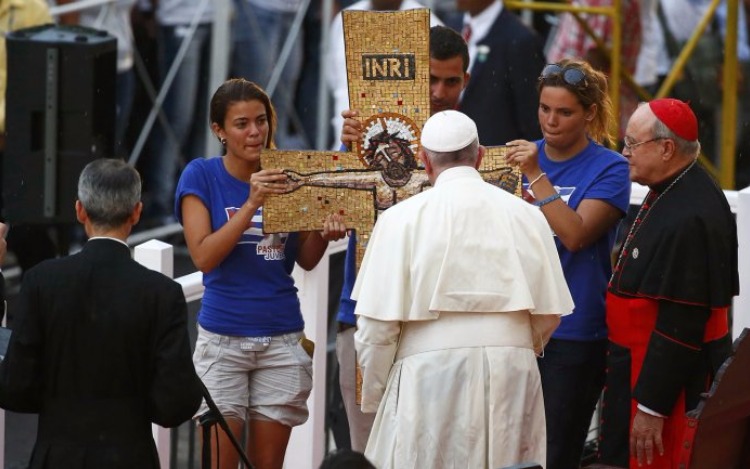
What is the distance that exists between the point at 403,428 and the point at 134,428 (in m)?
0.82

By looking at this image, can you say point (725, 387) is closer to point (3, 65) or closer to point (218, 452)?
point (218, 452)

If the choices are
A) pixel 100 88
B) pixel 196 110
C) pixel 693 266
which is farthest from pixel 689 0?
pixel 693 266

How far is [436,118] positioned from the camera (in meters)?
4.65

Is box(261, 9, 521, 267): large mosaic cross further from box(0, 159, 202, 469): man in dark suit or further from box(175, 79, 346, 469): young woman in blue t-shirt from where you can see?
box(0, 159, 202, 469): man in dark suit

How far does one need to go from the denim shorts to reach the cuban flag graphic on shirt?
29 cm

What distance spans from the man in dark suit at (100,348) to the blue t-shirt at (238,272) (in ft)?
2.91

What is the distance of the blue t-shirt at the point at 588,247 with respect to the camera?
214 inches

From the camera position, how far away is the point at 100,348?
4.32m

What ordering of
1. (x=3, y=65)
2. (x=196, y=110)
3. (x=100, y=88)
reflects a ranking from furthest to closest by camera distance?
(x=196, y=110) < (x=3, y=65) < (x=100, y=88)

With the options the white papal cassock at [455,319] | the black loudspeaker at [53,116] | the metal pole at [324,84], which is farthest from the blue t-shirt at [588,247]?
the metal pole at [324,84]

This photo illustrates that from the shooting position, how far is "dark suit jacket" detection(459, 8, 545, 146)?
8.05m

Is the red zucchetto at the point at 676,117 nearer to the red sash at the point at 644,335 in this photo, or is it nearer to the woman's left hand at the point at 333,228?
the red sash at the point at 644,335

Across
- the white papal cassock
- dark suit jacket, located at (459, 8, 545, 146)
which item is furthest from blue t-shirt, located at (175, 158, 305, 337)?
dark suit jacket, located at (459, 8, 545, 146)

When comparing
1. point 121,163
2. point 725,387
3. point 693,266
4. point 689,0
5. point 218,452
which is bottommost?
point 218,452
